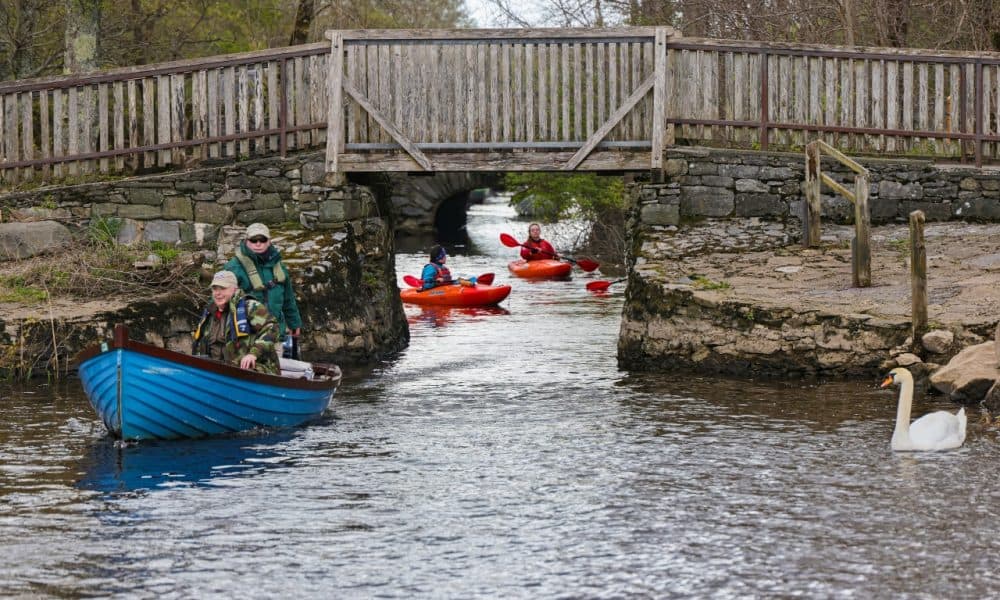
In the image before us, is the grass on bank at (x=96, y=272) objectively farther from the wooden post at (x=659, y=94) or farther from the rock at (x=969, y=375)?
the rock at (x=969, y=375)

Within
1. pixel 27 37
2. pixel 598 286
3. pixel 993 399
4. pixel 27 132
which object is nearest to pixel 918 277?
pixel 993 399

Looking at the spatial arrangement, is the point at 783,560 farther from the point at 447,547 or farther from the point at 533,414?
the point at 533,414

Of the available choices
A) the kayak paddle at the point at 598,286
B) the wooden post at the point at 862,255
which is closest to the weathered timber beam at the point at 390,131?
→ the wooden post at the point at 862,255

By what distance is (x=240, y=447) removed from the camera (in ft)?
38.0

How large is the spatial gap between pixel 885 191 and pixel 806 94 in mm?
1543

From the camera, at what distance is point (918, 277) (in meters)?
13.2

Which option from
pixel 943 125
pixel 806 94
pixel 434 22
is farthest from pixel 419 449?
pixel 434 22

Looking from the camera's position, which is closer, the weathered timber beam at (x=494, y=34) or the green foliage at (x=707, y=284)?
the green foliage at (x=707, y=284)

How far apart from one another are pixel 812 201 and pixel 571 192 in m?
12.9

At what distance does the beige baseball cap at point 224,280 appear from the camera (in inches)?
456

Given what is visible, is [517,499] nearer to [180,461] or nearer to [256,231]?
[180,461]

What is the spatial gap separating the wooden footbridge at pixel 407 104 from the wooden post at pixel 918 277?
405 centimetres

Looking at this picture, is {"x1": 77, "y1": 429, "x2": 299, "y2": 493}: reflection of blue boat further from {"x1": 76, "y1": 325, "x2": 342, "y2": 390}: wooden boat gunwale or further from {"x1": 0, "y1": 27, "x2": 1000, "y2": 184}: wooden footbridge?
{"x1": 0, "y1": 27, "x2": 1000, "y2": 184}: wooden footbridge

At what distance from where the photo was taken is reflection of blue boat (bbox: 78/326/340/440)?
11.0 metres
